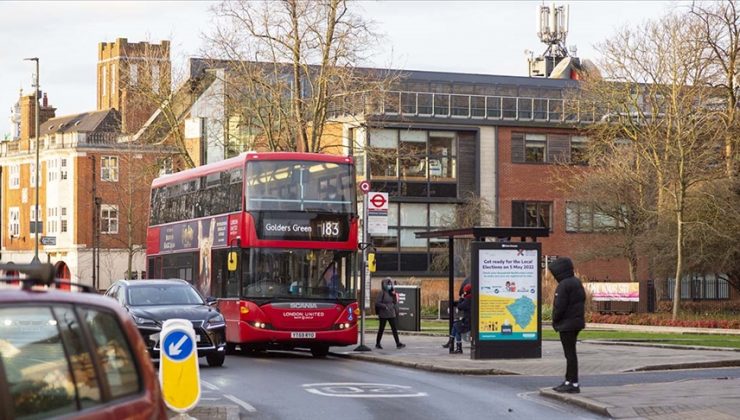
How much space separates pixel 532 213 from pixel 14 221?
50.7m

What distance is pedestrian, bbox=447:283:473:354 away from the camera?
27875 mm

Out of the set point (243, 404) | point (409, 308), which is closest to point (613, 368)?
point (243, 404)

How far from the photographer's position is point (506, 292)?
25266 mm

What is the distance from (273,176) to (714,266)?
2444 cm

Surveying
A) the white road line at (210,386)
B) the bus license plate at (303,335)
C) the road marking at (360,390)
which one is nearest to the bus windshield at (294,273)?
the bus license plate at (303,335)

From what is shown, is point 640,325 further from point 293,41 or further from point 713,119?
point 293,41

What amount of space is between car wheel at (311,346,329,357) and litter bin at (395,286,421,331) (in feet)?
31.3

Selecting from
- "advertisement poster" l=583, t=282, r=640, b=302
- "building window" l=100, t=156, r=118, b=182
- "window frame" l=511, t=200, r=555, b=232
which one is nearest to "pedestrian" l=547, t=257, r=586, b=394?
"advertisement poster" l=583, t=282, r=640, b=302

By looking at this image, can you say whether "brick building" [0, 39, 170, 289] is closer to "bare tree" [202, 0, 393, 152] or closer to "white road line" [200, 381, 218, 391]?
"bare tree" [202, 0, 393, 152]

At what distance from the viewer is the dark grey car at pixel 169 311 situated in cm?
2355

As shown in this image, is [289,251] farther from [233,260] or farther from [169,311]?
[169,311]

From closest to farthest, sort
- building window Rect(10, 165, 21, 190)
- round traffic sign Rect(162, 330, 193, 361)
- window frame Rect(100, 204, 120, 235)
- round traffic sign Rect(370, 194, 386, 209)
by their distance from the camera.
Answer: round traffic sign Rect(162, 330, 193, 361)
round traffic sign Rect(370, 194, 386, 209)
window frame Rect(100, 204, 120, 235)
building window Rect(10, 165, 21, 190)

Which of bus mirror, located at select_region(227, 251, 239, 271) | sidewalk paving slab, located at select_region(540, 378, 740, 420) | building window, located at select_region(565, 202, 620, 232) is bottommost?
sidewalk paving slab, located at select_region(540, 378, 740, 420)

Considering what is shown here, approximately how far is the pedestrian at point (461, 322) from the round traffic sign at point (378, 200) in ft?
9.93
